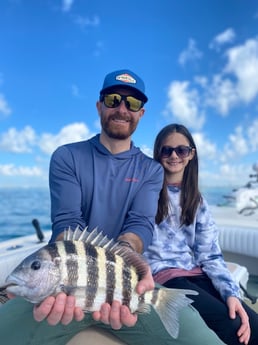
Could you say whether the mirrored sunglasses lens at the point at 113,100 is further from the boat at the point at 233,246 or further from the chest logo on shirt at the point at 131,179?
the boat at the point at 233,246

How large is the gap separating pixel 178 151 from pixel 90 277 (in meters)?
1.33

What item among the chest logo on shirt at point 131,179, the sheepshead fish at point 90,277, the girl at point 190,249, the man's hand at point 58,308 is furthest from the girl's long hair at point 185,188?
the man's hand at point 58,308

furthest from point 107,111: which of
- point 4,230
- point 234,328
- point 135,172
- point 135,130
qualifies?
point 4,230

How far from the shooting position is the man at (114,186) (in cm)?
160

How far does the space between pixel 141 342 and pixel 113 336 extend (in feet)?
0.50

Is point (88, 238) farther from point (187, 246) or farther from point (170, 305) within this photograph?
point (187, 246)

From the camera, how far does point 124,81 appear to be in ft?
6.64

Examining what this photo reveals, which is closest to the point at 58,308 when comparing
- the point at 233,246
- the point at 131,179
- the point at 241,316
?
the point at 131,179

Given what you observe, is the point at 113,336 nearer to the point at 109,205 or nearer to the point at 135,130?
the point at 109,205

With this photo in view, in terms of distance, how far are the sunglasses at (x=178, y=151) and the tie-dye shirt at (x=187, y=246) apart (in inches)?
10.3

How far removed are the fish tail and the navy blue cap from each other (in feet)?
4.02

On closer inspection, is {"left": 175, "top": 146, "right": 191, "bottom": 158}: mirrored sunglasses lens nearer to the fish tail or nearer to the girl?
the girl

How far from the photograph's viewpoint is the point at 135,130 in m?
2.19

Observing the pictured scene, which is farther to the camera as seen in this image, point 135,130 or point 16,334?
point 135,130
